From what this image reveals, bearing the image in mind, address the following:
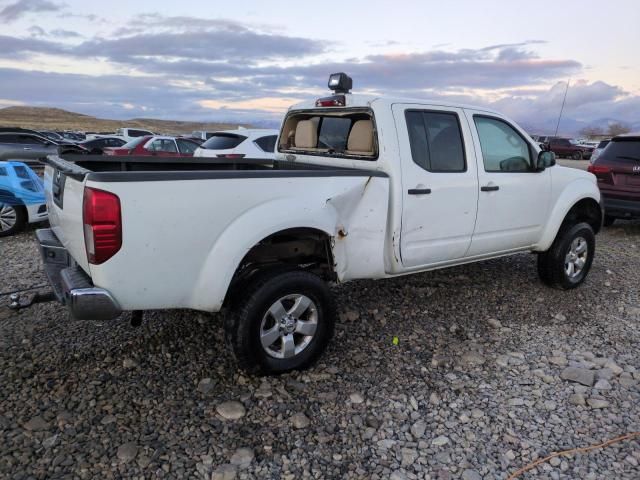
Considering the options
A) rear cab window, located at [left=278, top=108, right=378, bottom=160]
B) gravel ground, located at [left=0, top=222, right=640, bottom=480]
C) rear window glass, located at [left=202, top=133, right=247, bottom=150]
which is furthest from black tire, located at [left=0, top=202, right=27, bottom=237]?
rear cab window, located at [left=278, top=108, right=378, bottom=160]

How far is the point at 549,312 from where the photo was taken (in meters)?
4.99

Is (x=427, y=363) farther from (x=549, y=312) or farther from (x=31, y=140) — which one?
(x=31, y=140)

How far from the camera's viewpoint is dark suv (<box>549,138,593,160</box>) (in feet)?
121

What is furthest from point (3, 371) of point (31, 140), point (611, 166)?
point (31, 140)

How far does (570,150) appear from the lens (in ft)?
123

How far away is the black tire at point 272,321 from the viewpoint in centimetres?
327

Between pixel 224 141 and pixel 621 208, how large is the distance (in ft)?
24.4

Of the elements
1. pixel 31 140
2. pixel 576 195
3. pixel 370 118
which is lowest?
pixel 31 140

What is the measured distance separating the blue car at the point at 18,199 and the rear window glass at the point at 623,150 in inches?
366

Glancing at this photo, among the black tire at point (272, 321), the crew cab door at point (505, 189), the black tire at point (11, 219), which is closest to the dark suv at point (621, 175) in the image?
the crew cab door at point (505, 189)

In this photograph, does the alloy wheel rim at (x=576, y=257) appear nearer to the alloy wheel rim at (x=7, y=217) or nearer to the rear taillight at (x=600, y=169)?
the rear taillight at (x=600, y=169)

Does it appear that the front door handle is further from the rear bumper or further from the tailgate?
the rear bumper

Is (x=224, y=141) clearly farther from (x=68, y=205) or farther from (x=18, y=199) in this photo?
(x=68, y=205)

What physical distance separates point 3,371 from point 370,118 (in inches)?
128
